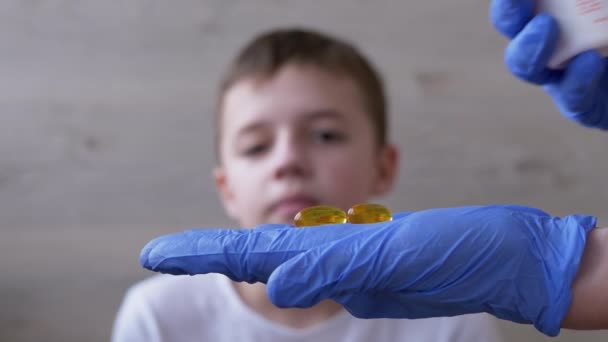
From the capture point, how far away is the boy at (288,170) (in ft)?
3.03

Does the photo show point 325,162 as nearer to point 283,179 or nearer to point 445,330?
point 283,179

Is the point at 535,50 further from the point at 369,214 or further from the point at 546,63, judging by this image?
the point at 369,214

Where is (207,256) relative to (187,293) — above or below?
above

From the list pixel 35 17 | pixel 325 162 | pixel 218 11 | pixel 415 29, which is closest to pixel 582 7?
pixel 325 162

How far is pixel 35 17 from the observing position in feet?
4.19

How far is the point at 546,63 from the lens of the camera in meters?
0.69

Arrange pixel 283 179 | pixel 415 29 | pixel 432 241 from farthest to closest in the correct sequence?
pixel 415 29 < pixel 283 179 < pixel 432 241

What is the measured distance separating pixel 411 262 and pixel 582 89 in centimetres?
34

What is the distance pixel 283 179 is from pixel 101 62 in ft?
1.95

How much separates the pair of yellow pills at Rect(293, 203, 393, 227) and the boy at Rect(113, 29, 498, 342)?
1.00 ft

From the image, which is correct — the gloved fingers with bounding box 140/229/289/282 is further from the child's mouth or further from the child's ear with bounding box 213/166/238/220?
the child's ear with bounding box 213/166/238/220

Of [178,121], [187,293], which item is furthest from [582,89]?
[178,121]

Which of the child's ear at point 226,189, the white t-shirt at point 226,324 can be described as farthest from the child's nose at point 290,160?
the white t-shirt at point 226,324

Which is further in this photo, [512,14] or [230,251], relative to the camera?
[512,14]
